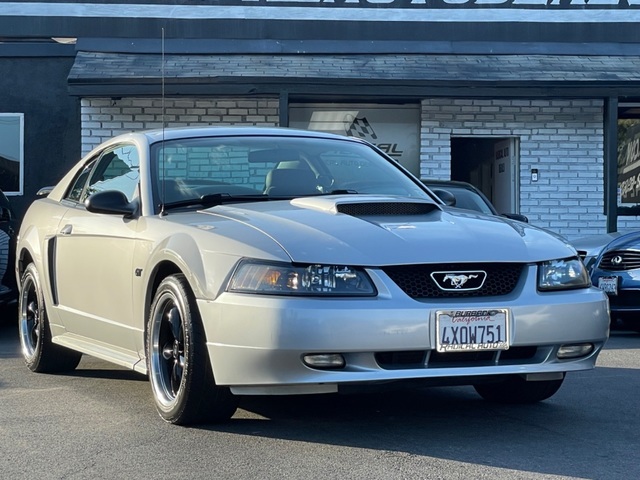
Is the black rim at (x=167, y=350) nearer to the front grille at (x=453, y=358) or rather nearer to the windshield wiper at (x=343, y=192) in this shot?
the front grille at (x=453, y=358)

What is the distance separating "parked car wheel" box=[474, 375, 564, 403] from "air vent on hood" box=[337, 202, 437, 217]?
3.17 ft

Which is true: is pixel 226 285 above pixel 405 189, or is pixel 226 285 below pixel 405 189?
below

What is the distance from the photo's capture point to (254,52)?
598 inches

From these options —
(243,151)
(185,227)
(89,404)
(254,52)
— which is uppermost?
(254,52)

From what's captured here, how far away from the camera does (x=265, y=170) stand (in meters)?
5.91

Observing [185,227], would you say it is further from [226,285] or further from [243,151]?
[243,151]

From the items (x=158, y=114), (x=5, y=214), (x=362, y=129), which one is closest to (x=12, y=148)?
(x=158, y=114)

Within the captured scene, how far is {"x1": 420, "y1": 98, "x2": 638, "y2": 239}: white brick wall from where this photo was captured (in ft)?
51.8

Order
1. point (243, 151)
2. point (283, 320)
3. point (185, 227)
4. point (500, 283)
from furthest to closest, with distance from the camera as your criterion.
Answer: point (243, 151) → point (185, 227) → point (500, 283) → point (283, 320)

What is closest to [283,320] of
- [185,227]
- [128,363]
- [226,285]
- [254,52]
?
[226,285]

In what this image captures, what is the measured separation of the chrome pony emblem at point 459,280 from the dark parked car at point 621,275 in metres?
4.72

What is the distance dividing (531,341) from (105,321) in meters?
2.34

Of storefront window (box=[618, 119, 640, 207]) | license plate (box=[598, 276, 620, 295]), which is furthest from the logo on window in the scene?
license plate (box=[598, 276, 620, 295])

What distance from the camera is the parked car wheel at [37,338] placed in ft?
22.4
